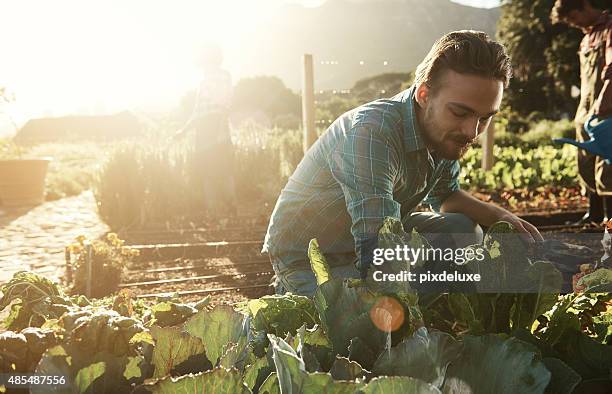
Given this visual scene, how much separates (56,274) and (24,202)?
5.18 m

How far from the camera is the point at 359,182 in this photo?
80.9 inches

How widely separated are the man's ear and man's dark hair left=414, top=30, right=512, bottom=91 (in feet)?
0.06

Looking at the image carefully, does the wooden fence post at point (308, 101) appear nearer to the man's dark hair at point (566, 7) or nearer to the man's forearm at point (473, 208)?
the man's dark hair at point (566, 7)

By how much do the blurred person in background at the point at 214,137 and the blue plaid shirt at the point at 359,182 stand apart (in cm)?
464

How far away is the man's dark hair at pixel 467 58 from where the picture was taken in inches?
79.7

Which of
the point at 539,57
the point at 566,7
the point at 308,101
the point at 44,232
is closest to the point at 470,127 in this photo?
the point at 566,7

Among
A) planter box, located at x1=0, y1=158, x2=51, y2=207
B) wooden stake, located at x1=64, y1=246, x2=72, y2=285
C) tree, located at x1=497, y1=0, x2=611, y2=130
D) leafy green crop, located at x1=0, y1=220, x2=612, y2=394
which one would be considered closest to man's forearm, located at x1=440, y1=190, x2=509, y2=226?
leafy green crop, located at x1=0, y1=220, x2=612, y2=394

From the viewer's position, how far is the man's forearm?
8.29ft

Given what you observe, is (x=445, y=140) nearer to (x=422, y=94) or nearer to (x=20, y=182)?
(x=422, y=94)

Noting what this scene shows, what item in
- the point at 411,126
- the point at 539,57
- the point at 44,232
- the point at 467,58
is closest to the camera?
the point at 467,58

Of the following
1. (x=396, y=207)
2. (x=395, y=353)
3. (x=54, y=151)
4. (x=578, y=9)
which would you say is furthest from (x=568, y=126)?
(x=395, y=353)

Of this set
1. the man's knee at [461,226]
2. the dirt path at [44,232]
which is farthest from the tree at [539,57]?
the man's knee at [461,226]

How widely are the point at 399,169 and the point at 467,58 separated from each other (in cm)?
54

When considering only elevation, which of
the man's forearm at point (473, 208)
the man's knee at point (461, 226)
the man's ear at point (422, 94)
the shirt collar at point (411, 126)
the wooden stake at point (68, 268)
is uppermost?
the man's ear at point (422, 94)
